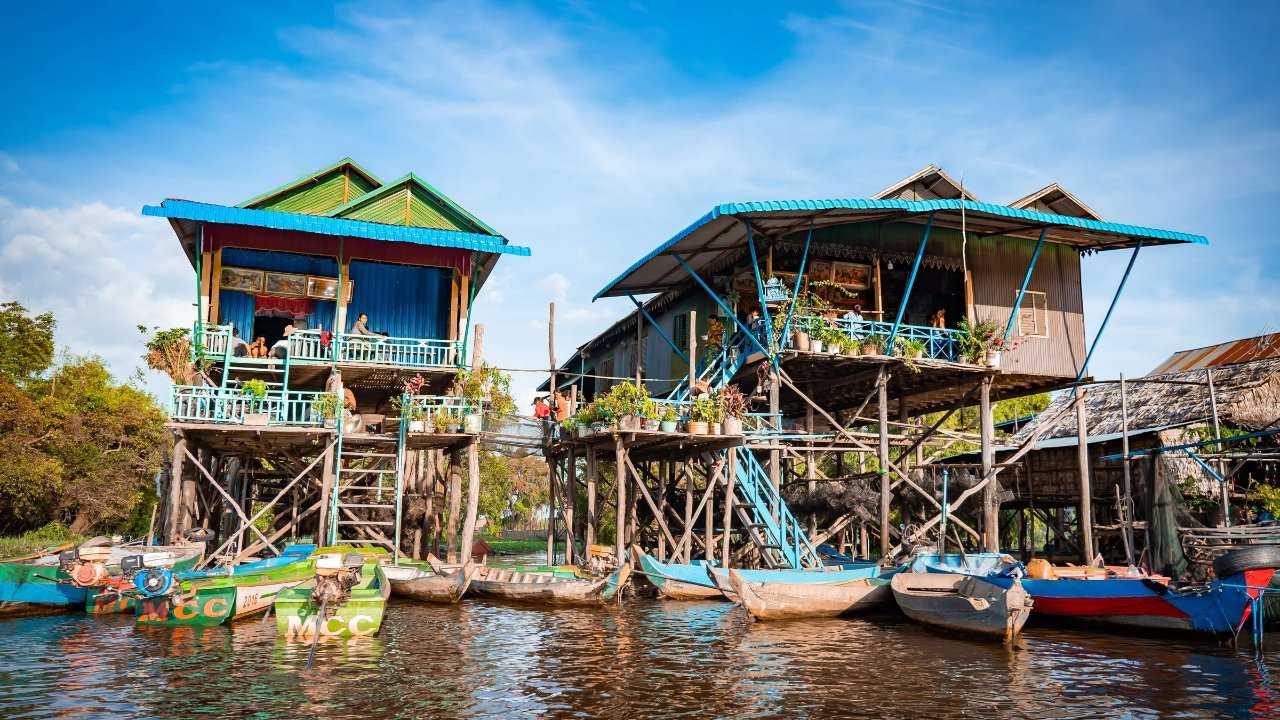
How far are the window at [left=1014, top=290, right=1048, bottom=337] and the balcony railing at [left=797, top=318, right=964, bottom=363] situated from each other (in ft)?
6.31

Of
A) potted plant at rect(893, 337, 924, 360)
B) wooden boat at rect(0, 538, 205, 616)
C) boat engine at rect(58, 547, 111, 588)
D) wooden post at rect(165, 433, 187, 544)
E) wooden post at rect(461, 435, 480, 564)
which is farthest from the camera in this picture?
potted plant at rect(893, 337, 924, 360)

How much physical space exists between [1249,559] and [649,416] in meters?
10.4

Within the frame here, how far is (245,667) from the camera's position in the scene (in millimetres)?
11633

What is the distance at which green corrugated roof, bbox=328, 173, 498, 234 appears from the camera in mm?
21969

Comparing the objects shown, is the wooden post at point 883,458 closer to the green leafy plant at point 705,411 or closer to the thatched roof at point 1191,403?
the green leafy plant at point 705,411

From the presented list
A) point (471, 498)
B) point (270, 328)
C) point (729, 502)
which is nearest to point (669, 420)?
point (729, 502)

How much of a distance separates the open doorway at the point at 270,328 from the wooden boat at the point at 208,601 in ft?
27.1

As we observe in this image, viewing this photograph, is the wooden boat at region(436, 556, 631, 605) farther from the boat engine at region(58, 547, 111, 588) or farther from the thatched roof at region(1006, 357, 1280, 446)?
the thatched roof at region(1006, 357, 1280, 446)

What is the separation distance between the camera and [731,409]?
65.7 ft

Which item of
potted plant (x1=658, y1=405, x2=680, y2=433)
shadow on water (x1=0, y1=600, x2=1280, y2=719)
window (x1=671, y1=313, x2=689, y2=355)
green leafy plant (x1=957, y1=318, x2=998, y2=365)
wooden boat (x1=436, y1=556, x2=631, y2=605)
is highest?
window (x1=671, y1=313, x2=689, y2=355)

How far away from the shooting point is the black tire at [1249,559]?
14367 mm

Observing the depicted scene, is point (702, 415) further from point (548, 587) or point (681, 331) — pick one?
point (681, 331)

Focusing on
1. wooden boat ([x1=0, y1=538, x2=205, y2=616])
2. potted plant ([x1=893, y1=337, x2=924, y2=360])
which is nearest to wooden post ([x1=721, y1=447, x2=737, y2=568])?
potted plant ([x1=893, y1=337, x2=924, y2=360])

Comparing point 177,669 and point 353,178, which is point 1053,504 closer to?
point 353,178
